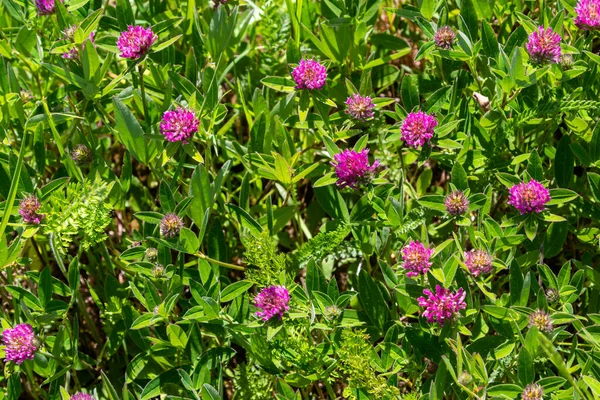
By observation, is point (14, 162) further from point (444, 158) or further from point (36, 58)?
point (444, 158)

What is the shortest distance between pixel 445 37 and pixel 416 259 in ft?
2.79

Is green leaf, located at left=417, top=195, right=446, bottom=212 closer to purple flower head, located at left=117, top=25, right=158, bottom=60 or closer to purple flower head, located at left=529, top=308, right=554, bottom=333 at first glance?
purple flower head, located at left=529, top=308, right=554, bottom=333

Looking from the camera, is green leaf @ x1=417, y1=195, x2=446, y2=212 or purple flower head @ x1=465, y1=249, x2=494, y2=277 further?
green leaf @ x1=417, y1=195, x2=446, y2=212

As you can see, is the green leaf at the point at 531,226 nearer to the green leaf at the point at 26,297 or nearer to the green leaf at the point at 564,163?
the green leaf at the point at 564,163

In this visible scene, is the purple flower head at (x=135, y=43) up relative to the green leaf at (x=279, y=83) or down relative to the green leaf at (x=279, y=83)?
up

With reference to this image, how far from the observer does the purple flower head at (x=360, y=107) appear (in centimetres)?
279

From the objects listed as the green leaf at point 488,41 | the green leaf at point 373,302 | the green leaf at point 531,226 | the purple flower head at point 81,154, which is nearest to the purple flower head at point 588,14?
the green leaf at point 488,41

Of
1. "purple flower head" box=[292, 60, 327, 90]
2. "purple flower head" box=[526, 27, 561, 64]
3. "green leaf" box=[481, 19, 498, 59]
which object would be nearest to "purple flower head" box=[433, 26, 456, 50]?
"green leaf" box=[481, 19, 498, 59]

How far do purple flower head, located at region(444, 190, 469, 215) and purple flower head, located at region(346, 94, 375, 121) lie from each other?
463 millimetres

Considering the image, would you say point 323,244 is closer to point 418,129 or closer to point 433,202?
point 433,202

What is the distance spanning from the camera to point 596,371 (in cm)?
238

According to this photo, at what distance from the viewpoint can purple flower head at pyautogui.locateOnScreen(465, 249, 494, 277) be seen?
2.42m

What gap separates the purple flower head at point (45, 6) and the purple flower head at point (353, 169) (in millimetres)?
1212

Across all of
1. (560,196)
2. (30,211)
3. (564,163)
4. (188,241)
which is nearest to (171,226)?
(188,241)
